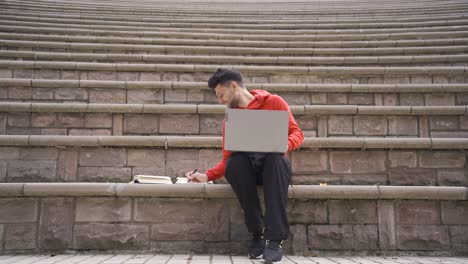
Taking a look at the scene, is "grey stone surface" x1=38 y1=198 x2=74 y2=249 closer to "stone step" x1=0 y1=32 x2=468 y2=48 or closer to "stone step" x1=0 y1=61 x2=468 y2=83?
"stone step" x1=0 y1=61 x2=468 y2=83

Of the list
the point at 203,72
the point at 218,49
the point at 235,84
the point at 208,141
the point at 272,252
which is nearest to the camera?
the point at 272,252

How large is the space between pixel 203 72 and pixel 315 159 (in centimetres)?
215

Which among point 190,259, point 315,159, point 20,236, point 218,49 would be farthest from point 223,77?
point 218,49

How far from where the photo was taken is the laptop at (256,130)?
242 centimetres

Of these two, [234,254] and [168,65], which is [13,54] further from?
[234,254]

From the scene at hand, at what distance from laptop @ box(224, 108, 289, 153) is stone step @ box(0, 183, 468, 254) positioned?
1.54ft

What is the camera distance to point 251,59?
211 inches

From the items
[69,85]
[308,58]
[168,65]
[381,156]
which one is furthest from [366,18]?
[69,85]

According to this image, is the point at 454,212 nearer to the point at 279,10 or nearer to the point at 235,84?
the point at 235,84

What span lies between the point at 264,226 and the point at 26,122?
247cm

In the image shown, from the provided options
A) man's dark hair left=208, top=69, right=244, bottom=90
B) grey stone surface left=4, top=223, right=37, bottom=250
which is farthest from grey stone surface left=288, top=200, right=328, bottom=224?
grey stone surface left=4, top=223, right=37, bottom=250

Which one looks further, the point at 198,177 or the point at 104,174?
the point at 104,174

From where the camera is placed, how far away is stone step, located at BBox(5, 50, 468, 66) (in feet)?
16.8

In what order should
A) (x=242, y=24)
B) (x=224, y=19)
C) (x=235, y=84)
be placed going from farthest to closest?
(x=224, y=19), (x=242, y=24), (x=235, y=84)
